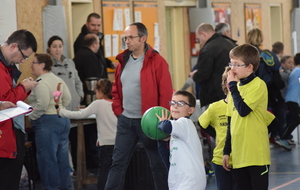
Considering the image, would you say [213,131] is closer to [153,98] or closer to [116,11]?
[153,98]

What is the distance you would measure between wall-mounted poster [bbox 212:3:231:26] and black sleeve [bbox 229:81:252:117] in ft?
33.9

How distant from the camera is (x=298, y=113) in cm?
1167

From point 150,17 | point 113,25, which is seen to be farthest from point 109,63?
point 150,17

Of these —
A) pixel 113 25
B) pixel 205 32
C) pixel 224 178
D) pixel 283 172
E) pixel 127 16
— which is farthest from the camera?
pixel 127 16

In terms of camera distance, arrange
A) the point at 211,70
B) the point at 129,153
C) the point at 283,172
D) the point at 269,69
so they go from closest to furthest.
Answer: the point at 129,153 → the point at 211,70 → the point at 283,172 → the point at 269,69

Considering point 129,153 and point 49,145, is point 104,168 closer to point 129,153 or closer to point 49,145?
point 49,145

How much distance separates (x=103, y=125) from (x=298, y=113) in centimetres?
475

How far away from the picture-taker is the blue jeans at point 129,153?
684cm

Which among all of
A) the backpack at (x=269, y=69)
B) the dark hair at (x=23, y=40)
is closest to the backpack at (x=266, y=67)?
the backpack at (x=269, y=69)

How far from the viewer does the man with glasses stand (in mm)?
5363

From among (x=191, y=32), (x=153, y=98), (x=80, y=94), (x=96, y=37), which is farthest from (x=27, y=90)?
(x=191, y=32)

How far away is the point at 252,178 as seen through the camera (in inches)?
204

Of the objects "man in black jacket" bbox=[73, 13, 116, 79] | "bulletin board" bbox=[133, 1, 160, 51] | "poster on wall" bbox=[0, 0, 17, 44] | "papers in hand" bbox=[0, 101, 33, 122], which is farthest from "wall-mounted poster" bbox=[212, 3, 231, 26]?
"papers in hand" bbox=[0, 101, 33, 122]

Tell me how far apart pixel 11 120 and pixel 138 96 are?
1760 mm
